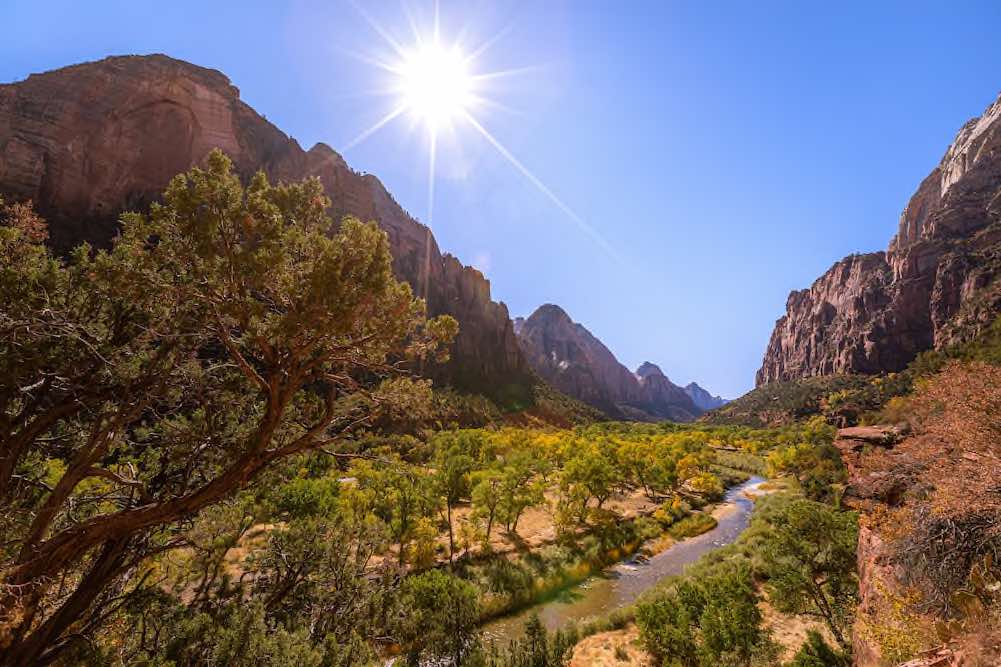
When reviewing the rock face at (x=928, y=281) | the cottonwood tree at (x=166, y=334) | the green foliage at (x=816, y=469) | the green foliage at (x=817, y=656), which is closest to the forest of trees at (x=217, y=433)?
the cottonwood tree at (x=166, y=334)

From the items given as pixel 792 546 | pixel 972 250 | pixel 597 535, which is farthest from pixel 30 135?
pixel 972 250

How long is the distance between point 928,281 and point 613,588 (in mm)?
131449

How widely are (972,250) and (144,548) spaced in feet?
470

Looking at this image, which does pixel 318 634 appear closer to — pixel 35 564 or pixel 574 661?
pixel 35 564

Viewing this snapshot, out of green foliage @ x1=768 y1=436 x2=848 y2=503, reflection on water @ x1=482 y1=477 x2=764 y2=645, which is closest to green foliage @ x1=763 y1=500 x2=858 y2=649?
reflection on water @ x1=482 y1=477 x2=764 y2=645

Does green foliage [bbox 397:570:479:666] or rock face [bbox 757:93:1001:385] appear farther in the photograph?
rock face [bbox 757:93:1001:385]

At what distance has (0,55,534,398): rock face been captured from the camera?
5888cm

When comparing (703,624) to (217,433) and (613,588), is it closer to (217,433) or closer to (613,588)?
(613,588)

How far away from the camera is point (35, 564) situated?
5.73m

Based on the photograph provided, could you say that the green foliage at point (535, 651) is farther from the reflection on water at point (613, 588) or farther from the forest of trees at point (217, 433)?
the reflection on water at point (613, 588)

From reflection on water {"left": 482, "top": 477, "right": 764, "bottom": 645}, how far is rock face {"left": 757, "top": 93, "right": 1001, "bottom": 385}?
72.2 metres

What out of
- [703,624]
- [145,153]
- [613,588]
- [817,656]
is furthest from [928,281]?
[145,153]

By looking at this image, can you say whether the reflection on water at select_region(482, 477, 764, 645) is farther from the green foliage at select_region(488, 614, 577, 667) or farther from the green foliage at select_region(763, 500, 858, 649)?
the green foliage at select_region(763, 500, 858, 649)

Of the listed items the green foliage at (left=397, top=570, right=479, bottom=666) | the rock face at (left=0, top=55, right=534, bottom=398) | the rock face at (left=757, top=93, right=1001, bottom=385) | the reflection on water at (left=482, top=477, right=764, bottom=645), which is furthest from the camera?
the rock face at (left=757, top=93, right=1001, bottom=385)
